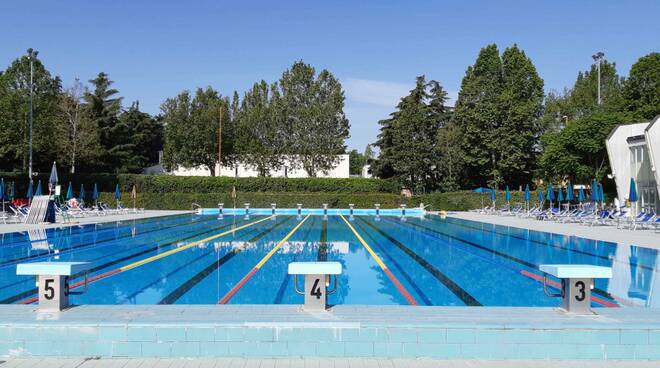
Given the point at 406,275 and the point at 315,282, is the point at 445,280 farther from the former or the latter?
the point at 315,282

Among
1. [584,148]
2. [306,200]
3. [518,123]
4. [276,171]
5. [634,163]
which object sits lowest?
[306,200]

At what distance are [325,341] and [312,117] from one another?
3610cm

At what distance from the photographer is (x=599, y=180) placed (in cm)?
3162

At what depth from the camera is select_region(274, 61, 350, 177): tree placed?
131 ft

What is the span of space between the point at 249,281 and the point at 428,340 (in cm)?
425

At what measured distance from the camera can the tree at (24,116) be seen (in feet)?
102

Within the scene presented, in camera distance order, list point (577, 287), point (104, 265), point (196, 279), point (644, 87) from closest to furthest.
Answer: point (577, 287) → point (196, 279) → point (104, 265) → point (644, 87)

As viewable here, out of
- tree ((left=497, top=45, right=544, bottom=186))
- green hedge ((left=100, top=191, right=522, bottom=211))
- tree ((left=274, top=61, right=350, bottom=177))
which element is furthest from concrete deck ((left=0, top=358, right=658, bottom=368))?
tree ((left=274, top=61, right=350, bottom=177))

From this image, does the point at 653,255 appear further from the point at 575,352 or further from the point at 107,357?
the point at 107,357

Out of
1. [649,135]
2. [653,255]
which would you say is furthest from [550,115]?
[653,255]

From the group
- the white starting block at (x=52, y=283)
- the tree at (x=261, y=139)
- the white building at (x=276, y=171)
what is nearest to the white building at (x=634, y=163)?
the white building at (x=276, y=171)

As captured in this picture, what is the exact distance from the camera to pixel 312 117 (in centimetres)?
3978

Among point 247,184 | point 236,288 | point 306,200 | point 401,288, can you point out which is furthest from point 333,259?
point 247,184

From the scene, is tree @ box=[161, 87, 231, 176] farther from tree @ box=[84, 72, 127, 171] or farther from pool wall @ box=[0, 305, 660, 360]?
pool wall @ box=[0, 305, 660, 360]
